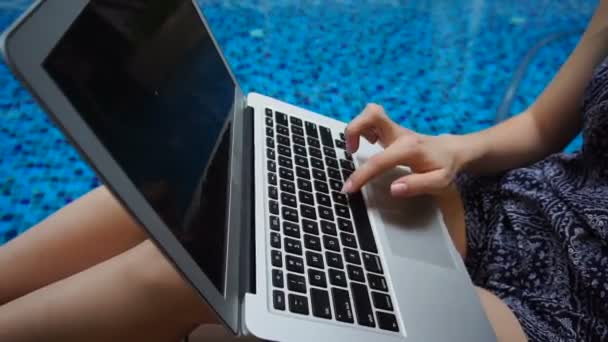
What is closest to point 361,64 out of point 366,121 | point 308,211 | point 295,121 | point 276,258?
point 295,121

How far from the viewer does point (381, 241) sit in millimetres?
615

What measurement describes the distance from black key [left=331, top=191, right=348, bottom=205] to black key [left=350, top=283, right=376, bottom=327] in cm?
14

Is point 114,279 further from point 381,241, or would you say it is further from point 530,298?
point 530,298

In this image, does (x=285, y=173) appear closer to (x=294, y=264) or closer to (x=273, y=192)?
(x=273, y=192)

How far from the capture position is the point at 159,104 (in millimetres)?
485

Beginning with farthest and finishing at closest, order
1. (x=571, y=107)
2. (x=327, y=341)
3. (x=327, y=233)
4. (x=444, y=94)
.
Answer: (x=444, y=94)
(x=571, y=107)
(x=327, y=233)
(x=327, y=341)

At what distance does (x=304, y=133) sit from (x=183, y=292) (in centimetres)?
35

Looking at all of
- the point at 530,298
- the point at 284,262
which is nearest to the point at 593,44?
the point at 530,298

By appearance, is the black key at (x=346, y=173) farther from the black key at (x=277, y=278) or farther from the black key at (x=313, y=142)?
the black key at (x=277, y=278)

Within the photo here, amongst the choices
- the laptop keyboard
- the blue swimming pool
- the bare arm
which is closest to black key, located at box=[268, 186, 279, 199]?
the laptop keyboard

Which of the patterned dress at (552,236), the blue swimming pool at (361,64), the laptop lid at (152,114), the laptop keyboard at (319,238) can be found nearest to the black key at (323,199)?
the laptop keyboard at (319,238)

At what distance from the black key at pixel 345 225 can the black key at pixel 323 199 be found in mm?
32

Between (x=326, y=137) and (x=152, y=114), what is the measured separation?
1.23 feet

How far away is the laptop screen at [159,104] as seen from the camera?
0.36 meters
